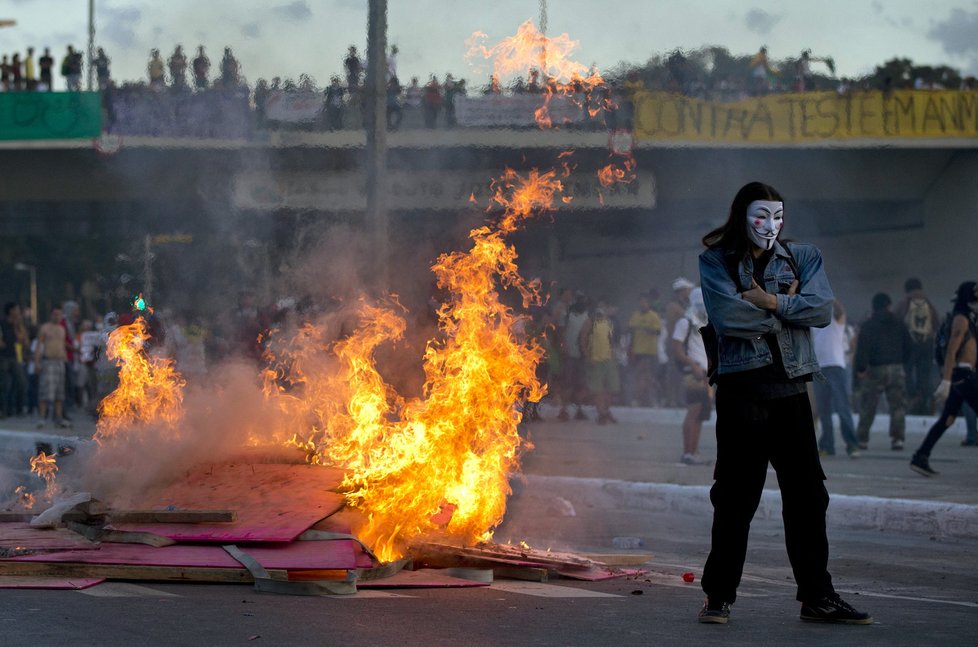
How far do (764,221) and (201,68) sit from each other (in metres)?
7.91

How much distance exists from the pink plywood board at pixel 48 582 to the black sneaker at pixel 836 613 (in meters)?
3.04

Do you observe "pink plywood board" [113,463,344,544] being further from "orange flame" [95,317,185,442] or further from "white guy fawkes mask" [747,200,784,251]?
A: "white guy fawkes mask" [747,200,784,251]

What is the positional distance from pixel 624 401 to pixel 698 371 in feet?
36.7

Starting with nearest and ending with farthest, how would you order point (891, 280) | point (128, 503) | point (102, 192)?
1. point (128, 503)
2. point (102, 192)
3. point (891, 280)

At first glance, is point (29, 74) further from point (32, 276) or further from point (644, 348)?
point (32, 276)

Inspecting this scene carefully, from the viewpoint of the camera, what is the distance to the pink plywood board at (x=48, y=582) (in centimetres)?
598

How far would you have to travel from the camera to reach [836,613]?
5.48 m

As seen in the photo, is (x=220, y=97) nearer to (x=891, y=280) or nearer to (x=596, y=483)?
(x=596, y=483)

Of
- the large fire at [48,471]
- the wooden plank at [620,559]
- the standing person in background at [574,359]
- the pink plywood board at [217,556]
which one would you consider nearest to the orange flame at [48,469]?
the large fire at [48,471]

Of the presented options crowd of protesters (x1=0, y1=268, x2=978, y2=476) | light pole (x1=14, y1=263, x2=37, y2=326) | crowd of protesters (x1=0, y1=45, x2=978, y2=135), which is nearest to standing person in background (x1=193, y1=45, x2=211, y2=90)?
crowd of protesters (x1=0, y1=45, x2=978, y2=135)

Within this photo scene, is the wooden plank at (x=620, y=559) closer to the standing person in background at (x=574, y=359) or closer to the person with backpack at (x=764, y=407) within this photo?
the person with backpack at (x=764, y=407)

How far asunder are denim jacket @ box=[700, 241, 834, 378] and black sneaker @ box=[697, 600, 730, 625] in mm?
908

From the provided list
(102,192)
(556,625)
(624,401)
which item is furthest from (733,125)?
(556,625)

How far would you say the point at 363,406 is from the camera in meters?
7.64
